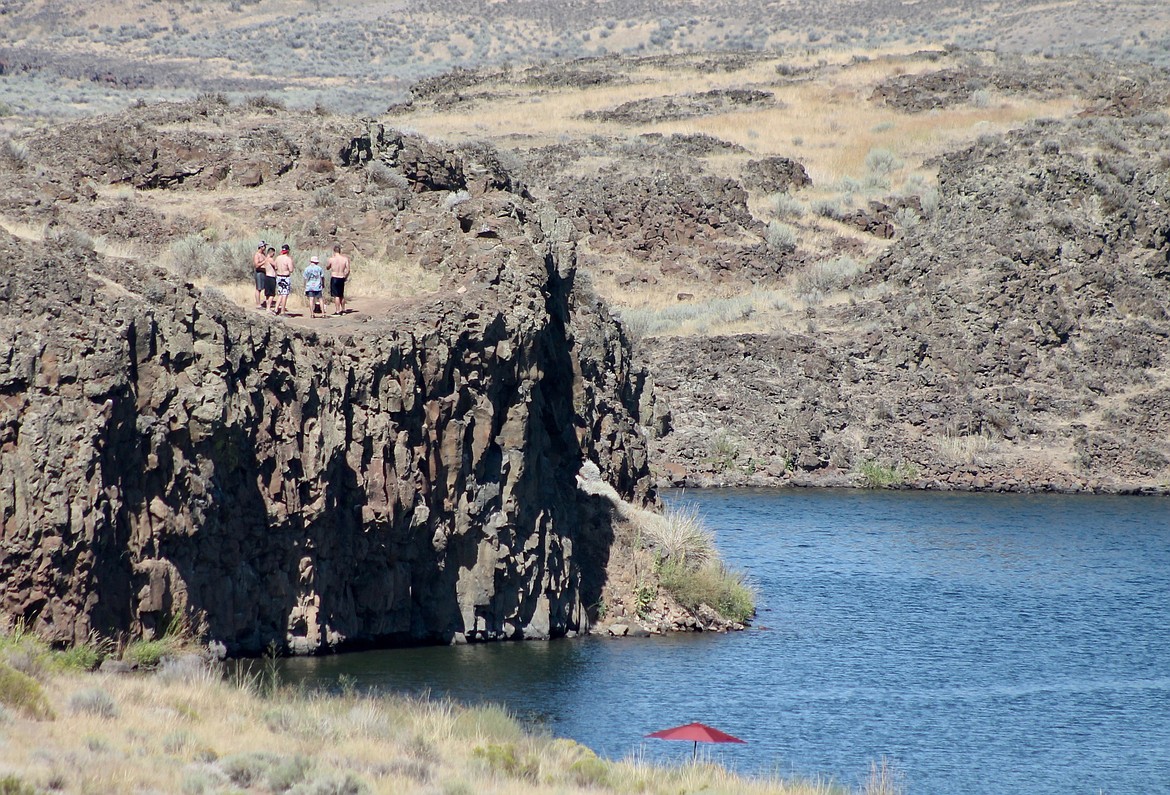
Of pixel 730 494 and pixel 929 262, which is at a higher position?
pixel 929 262

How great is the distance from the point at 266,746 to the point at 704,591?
53.4ft

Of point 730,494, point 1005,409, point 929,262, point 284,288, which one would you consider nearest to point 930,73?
point 929,262

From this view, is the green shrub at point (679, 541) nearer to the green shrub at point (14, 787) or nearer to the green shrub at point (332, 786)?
the green shrub at point (332, 786)

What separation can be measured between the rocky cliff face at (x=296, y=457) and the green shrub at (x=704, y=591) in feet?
4.44

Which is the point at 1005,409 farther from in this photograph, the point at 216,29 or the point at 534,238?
the point at 216,29

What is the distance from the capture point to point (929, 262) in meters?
62.7

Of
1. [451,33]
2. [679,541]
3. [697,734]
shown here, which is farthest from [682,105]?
[697,734]

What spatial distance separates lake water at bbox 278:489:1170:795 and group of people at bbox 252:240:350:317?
20.4 ft

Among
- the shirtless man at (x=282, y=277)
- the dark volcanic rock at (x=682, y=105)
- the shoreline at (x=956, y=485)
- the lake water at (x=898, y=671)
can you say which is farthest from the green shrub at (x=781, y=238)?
the shirtless man at (x=282, y=277)

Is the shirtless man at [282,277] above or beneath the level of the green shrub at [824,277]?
beneath

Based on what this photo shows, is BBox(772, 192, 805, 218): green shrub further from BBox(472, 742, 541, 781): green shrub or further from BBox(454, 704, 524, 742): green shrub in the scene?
BBox(472, 742, 541, 781): green shrub

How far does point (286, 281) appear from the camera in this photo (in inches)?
1160

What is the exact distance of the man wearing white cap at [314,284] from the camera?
29.4 m

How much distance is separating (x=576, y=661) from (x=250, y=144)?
→ 15.3m
